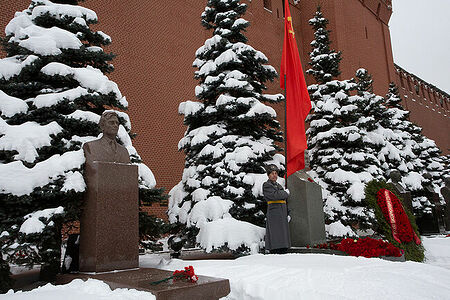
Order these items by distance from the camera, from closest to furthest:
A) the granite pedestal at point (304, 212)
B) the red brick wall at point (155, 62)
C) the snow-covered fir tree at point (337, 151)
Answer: the granite pedestal at point (304, 212), the snow-covered fir tree at point (337, 151), the red brick wall at point (155, 62)

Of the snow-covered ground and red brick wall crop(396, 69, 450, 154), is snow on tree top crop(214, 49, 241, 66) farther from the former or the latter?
red brick wall crop(396, 69, 450, 154)

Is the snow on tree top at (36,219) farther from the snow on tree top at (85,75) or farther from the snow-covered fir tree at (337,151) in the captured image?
the snow-covered fir tree at (337,151)

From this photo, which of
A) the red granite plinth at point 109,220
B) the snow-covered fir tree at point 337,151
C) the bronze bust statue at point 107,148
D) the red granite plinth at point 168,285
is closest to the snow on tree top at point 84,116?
the bronze bust statue at point 107,148

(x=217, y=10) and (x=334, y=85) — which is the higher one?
(x=217, y=10)

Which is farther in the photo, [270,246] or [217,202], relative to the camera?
[217,202]

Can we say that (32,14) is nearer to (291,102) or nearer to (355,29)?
(291,102)

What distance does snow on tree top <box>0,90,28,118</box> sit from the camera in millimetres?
3982

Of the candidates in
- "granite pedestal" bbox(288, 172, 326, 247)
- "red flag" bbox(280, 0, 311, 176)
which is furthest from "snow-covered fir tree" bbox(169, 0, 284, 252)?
"granite pedestal" bbox(288, 172, 326, 247)

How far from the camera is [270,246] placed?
17.9 feet

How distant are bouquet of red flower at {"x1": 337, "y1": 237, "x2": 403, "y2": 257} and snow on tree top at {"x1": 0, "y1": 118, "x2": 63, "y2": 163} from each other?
4217 mm

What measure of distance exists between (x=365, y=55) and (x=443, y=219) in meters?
10.3

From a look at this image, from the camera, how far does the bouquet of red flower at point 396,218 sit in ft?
18.6

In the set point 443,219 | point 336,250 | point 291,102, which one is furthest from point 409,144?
point 336,250

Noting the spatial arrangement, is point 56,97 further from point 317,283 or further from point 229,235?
point 317,283
